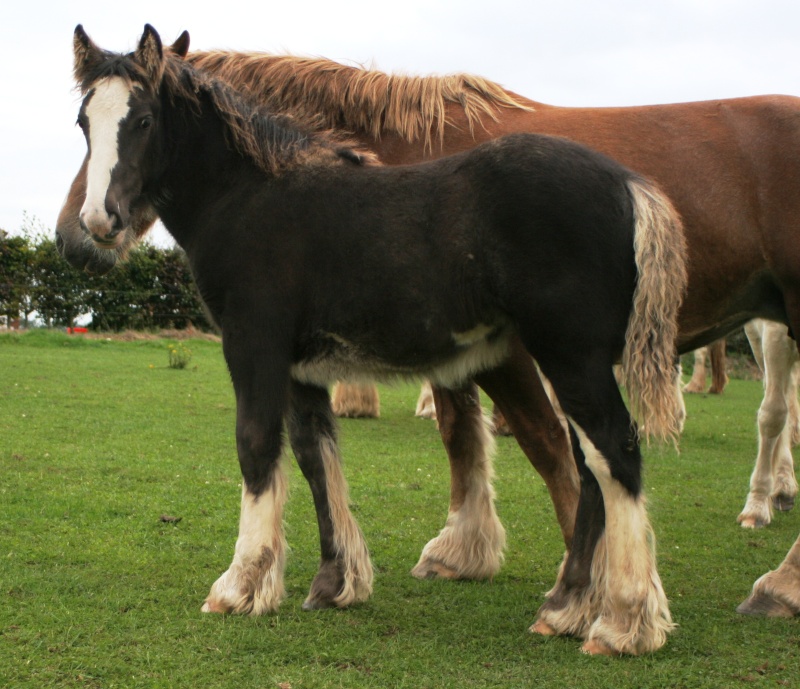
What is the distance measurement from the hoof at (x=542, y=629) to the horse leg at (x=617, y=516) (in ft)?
0.92

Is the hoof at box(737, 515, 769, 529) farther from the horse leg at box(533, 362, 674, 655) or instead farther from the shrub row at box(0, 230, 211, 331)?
the shrub row at box(0, 230, 211, 331)

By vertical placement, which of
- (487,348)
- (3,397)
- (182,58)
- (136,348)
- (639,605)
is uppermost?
(182,58)

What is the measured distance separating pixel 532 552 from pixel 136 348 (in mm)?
15941

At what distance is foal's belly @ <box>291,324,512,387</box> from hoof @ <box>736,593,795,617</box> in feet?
5.87

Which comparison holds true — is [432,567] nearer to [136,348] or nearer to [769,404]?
[769,404]

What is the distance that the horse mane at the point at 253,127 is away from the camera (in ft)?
14.4

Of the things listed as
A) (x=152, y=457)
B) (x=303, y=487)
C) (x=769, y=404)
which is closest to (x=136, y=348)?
(x=152, y=457)

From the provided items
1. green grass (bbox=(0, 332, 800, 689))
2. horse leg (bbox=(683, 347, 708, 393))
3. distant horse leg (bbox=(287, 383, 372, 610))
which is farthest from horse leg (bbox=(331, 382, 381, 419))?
horse leg (bbox=(683, 347, 708, 393))

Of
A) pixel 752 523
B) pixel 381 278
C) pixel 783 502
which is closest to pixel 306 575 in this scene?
pixel 381 278

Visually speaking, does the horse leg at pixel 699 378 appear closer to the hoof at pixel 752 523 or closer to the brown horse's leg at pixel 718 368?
the brown horse's leg at pixel 718 368

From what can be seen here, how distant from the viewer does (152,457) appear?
809 cm

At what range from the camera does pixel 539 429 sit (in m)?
4.94

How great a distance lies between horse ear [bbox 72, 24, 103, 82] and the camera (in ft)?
13.6

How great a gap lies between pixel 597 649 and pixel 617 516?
57 centimetres
